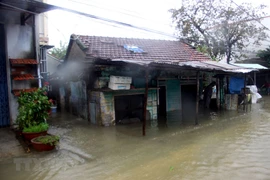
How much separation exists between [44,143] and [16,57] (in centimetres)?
349

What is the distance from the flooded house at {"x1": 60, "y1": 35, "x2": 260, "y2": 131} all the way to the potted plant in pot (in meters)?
3.10

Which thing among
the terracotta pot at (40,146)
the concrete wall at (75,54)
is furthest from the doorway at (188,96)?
the terracotta pot at (40,146)

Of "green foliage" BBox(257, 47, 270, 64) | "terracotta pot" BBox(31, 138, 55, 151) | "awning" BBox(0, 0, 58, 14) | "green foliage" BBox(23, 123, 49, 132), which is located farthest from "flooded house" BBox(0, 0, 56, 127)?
"green foliage" BBox(257, 47, 270, 64)

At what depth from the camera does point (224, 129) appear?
9.46 m

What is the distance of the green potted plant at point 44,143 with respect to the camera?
20.8ft

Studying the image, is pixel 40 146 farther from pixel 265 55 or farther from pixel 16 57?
pixel 265 55

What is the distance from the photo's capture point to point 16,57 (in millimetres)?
7914

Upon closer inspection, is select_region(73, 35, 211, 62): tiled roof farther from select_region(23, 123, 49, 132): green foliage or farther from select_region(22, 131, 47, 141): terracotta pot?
select_region(22, 131, 47, 141): terracotta pot

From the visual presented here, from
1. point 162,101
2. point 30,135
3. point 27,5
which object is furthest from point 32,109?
point 162,101

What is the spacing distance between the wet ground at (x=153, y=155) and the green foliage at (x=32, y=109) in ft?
3.86

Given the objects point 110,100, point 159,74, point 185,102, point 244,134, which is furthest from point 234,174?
point 185,102

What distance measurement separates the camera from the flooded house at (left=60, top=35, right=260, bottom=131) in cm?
996

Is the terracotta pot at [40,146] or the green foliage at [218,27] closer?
the terracotta pot at [40,146]

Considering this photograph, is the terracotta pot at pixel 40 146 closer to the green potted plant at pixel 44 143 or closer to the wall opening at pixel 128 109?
the green potted plant at pixel 44 143
